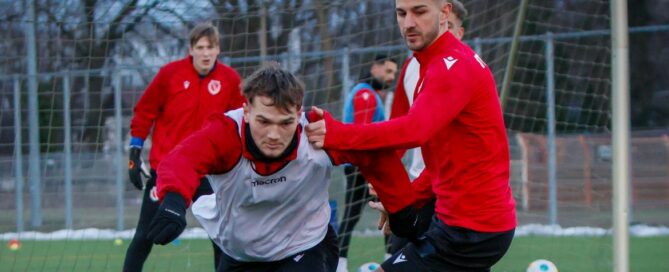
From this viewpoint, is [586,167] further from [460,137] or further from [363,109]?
[460,137]

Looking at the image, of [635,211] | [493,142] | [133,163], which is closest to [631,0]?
[635,211]

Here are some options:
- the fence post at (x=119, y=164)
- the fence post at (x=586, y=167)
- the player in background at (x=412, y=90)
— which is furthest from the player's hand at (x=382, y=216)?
the fence post at (x=586, y=167)

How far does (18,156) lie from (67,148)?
0.63 m

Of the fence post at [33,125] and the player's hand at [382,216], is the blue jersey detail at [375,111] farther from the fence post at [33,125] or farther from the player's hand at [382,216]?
the player's hand at [382,216]

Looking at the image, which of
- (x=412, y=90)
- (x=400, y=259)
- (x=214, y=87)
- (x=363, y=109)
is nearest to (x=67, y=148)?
(x=363, y=109)

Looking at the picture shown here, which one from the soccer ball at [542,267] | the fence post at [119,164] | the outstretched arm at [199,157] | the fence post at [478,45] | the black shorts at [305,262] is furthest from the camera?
the fence post at [119,164]

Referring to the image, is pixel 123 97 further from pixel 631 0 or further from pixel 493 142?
pixel 493 142

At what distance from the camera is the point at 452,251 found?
3814mm

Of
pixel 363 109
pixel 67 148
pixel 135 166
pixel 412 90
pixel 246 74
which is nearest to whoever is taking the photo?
pixel 412 90

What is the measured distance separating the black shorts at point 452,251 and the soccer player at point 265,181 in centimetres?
19

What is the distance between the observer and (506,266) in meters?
7.75

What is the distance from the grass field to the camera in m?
7.98

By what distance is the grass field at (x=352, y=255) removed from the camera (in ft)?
26.2

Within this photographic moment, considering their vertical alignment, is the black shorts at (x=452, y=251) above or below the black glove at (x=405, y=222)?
below
